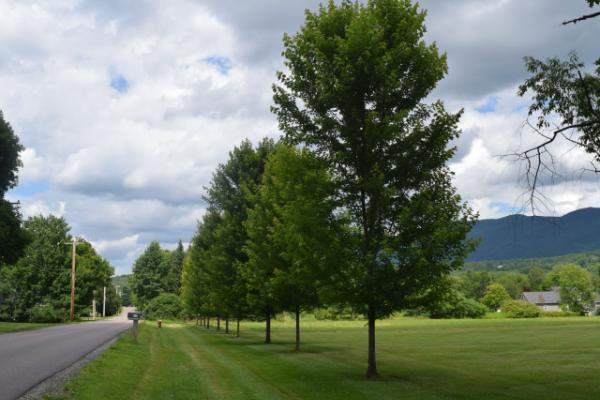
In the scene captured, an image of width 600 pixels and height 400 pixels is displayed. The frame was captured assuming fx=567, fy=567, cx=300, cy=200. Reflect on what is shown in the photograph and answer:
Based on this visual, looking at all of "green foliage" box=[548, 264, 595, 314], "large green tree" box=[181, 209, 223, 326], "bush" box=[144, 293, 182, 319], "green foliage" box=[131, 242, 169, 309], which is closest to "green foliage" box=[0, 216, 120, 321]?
"bush" box=[144, 293, 182, 319]

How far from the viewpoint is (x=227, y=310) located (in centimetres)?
3806

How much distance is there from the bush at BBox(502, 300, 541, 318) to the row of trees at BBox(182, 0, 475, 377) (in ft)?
326

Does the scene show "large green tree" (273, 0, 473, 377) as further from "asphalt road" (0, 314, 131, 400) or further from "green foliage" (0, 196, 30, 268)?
"green foliage" (0, 196, 30, 268)

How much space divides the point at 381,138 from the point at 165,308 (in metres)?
91.3

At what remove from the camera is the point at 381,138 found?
16.8 meters

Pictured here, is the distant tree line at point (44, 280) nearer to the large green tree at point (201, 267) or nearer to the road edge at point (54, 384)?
the large green tree at point (201, 267)

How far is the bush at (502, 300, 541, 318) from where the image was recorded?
108188mm

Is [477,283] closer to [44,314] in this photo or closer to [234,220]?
[44,314]

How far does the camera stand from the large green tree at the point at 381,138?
16172 mm

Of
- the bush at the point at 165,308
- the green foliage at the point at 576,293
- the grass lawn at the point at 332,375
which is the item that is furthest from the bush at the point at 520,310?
the grass lawn at the point at 332,375

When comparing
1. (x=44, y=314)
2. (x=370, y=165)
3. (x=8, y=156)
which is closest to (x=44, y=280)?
(x=44, y=314)

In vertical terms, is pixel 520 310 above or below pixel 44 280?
below

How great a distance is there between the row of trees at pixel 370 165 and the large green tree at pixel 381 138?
0.03m

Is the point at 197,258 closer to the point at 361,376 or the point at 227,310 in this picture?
the point at 227,310
